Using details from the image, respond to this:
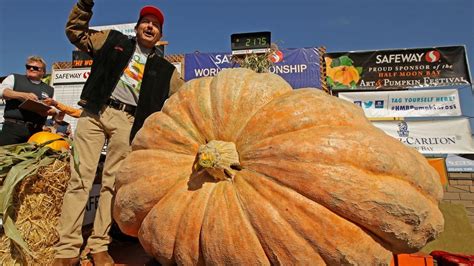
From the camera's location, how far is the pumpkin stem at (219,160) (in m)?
1.32

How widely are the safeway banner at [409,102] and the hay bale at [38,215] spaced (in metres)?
8.20

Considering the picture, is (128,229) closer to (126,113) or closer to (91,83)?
(126,113)

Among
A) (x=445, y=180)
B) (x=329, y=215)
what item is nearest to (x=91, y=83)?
(x=329, y=215)

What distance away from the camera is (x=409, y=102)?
8.77 metres

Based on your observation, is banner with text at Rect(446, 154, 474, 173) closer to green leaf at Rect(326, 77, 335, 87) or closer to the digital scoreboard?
green leaf at Rect(326, 77, 335, 87)

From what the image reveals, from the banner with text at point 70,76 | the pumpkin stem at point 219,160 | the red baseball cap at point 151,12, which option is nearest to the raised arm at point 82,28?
the red baseball cap at point 151,12

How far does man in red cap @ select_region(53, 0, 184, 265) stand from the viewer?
7.14 feet

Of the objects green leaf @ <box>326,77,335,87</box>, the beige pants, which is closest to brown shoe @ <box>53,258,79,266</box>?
the beige pants

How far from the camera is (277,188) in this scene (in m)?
1.29

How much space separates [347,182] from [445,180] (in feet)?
21.5

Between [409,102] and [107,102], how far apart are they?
28.5ft

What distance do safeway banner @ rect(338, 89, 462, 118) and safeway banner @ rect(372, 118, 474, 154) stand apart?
0.31m

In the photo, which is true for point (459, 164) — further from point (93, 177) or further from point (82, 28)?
point (82, 28)

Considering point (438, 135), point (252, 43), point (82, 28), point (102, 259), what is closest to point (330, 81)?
point (438, 135)
